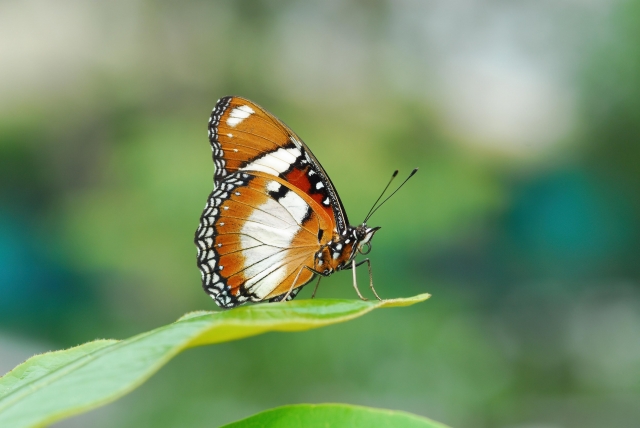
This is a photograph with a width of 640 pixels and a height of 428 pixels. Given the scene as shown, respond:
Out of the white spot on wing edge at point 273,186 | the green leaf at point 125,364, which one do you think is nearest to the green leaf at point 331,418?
the green leaf at point 125,364

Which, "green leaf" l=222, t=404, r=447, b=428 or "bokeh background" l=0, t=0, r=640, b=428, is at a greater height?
"bokeh background" l=0, t=0, r=640, b=428

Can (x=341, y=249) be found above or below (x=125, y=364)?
above

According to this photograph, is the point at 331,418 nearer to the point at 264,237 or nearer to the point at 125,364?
the point at 125,364

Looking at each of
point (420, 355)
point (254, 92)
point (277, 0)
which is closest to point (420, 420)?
point (420, 355)

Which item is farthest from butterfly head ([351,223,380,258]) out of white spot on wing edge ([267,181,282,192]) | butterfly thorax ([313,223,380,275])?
white spot on wing edge ([267,181,282,192])

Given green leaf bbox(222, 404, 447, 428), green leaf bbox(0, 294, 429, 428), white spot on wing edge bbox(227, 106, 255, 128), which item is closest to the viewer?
green leaf bbox(0, 294, 429, 428)

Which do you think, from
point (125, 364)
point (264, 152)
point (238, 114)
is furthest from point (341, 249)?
point (125, 364)

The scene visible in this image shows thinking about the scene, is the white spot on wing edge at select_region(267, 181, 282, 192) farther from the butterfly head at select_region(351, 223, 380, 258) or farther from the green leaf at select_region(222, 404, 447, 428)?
the green leaf at select_region(222, 404, 447, 428)
